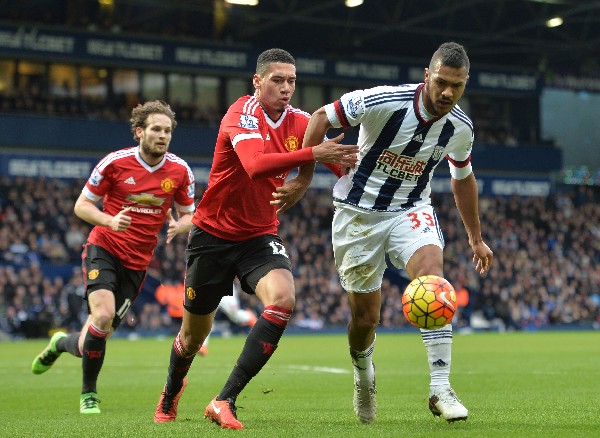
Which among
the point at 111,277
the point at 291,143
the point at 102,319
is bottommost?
the point at 102,319

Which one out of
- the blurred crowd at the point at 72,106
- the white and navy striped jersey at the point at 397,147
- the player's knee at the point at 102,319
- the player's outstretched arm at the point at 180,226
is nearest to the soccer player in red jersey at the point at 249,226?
the white and navy striped jersey at the point at 397,147

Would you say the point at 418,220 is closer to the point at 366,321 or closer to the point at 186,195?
the point at 366,321

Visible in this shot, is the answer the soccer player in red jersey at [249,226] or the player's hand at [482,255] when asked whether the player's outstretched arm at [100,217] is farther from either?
the player's hand at [482,255]

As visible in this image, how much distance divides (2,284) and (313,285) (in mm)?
9626

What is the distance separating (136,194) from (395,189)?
3102 millimetres

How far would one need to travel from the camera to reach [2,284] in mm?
27406

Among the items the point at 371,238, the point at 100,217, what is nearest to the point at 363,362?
the point at 371,238

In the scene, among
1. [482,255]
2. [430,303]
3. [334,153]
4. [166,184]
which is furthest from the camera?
[166,184]

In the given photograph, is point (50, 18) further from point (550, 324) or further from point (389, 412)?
point (389, 412)

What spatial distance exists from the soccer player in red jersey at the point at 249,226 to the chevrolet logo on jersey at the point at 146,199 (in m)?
2.21

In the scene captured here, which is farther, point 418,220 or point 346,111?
point 418,220

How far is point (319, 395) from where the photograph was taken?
10133 millimetres

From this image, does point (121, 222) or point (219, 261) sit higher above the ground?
point (121, 222)

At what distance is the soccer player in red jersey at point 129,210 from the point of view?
29.1 feet
